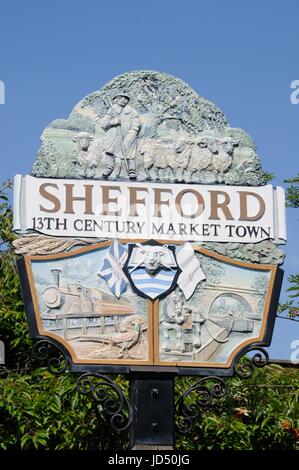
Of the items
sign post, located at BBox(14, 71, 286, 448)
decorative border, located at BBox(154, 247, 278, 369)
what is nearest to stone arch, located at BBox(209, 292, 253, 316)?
sign post, located at BBox(14, 71, 286, 448)

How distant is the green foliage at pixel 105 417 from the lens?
9.97 metres

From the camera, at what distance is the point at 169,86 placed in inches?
371

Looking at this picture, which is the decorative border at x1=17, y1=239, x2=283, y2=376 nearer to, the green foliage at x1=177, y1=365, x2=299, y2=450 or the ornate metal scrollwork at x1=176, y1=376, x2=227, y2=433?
the ornate metal scrollwork at x1=176, y1=376, x2=227, y2=433

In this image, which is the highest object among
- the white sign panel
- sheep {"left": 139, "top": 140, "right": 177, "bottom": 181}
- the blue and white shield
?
sheep {"left": 139, "top": 140, "right": 177, "bottom": 181}

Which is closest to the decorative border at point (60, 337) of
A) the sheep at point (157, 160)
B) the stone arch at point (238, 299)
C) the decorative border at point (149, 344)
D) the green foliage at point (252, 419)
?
the decorative border at point (149, 344)

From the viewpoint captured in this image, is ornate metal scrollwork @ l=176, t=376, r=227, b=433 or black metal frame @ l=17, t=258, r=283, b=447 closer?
black metal frame @ l=17, t=258, r=283, b=447

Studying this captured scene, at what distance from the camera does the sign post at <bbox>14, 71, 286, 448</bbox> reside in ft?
28.4

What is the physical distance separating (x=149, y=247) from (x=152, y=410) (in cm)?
131

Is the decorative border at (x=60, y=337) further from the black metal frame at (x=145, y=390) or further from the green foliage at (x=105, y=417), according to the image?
the green foliage at (x=105, y=417)

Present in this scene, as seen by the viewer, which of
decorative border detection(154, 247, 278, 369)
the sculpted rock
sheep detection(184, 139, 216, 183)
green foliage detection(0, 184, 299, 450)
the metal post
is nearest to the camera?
the metal post

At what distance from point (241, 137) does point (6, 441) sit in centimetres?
338

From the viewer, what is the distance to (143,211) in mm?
9039

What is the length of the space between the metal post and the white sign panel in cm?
117

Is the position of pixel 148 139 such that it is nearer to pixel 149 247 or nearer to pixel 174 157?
pixel 174 157
